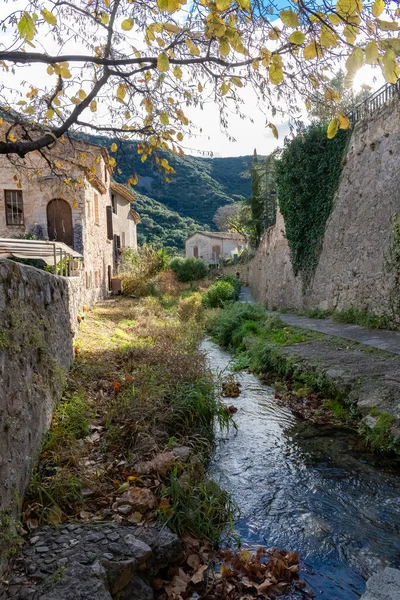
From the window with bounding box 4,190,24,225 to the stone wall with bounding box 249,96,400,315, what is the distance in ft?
39.9

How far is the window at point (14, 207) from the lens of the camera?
53.4 ft

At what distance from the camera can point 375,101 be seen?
10.1m

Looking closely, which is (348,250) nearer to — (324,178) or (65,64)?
(324,178)

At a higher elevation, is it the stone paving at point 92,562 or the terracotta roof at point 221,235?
the terracotta roof at point 221,235

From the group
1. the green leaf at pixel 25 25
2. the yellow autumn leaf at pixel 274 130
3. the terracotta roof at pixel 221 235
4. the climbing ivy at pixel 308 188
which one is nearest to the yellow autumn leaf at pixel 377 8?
the yellow autumn leaf at pixel 274 130

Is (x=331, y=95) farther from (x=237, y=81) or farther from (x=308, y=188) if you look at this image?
(x=308, y=188)

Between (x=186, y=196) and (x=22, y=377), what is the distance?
232ft

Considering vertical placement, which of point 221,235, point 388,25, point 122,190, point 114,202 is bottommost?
point 388,25

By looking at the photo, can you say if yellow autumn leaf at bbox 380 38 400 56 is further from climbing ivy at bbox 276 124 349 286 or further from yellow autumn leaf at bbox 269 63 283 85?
climbing ivy at bbox 276 124 349 286

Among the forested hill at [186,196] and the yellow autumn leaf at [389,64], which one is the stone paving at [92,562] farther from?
the forested hill at [186,196]

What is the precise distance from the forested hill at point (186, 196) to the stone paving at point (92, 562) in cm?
5474

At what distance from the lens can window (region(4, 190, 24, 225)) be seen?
16281mm

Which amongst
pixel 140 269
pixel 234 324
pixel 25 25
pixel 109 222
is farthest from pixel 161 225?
pixel 25 25

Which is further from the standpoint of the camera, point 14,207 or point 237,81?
point 14,207
